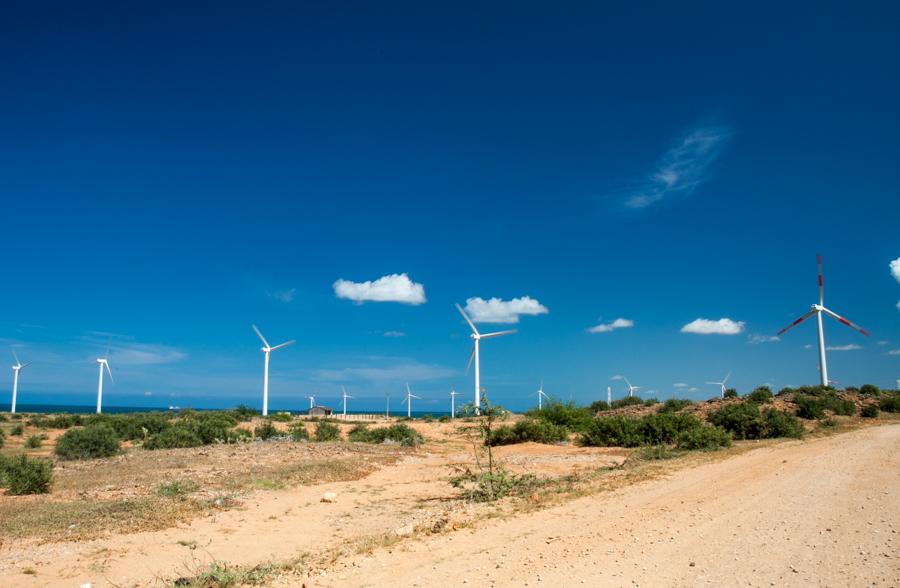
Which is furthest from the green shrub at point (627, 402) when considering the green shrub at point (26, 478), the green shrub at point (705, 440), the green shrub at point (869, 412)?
the green shrub at point (26, 478)

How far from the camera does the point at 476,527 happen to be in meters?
11.5

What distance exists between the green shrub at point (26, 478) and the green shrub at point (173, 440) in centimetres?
1144

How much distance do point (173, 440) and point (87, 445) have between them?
4641mm

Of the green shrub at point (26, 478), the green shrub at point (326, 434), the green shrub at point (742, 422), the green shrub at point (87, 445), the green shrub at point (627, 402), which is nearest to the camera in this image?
the green shrub at point (26, 478)

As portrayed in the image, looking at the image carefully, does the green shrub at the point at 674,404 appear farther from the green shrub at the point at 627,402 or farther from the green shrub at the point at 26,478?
the green shrub at the point at 26,478

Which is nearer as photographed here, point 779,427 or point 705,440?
point 705,440

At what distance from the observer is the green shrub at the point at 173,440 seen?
29156mm

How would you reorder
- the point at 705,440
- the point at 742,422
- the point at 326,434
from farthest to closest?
the point at 326,434, the point at 742,422, the point at 705,440

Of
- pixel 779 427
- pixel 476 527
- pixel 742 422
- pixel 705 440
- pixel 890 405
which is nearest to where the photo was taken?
pixel 476 527

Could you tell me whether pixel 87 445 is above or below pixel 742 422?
below

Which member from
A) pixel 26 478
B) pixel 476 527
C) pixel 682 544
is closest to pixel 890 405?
pixel 682 544

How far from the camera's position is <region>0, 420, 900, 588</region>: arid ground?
8523 mm

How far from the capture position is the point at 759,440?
2706cm

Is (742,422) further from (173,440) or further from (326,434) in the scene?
(173,440)
